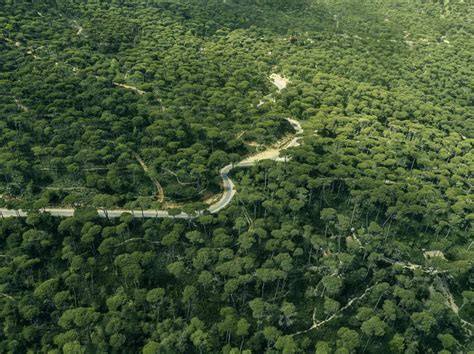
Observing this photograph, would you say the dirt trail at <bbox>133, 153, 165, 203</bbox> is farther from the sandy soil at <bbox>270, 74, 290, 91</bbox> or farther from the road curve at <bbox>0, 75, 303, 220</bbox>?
the sandy soil at <bbox>270, 74, 290, 91</bbox>

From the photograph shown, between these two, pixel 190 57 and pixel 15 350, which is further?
pixel 190 57

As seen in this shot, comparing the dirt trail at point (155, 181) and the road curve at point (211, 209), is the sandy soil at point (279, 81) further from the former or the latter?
the dirt trail at point (155, 181)

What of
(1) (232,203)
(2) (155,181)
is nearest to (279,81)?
(1) (232,203)

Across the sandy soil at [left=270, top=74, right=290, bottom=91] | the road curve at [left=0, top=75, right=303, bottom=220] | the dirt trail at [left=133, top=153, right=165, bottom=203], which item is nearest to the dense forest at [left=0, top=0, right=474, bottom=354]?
the dirt trail at [left=133, top=153, right=165, bottom=203]

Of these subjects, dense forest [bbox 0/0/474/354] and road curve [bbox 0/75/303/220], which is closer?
dense forest [bbox 0/0/474/354]

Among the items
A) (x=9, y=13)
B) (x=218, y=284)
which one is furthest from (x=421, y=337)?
(x=9, y=13)

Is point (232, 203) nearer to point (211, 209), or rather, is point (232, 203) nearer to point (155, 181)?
point (211, 209)

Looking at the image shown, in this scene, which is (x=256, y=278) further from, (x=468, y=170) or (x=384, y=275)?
(x=468, y=170)

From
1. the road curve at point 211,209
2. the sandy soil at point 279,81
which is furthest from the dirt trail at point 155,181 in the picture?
the sandy soil at point 279,81
